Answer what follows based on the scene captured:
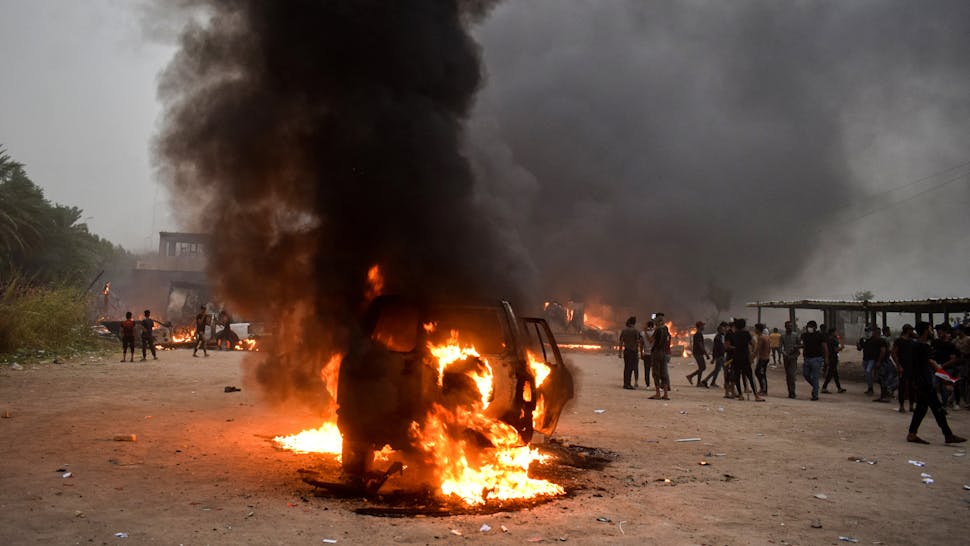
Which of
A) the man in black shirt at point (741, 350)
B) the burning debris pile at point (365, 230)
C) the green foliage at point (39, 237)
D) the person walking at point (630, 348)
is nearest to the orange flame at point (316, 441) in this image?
the burning debris pile at point (365, 230)

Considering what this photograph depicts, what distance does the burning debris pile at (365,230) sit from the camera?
5.73 metres

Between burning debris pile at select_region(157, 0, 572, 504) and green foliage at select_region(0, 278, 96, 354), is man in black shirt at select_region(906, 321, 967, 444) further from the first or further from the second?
green foliage at select_region(0, 278, 96, 354)

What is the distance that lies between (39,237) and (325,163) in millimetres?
34042

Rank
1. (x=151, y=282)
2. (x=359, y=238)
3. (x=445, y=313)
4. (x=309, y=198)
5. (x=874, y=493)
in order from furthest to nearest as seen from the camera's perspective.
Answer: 1. (x=151, y=282)
2. (x=309, y=198)
3. (x=359, y=238)
4. (x=445, y=313)
5. (x=874, y=493)

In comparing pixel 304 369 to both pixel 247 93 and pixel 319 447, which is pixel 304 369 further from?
pixel 247 93

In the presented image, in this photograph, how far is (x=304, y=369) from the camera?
8398 mm

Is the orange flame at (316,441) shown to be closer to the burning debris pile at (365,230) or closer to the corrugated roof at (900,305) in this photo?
the burning debris pile at (365,230)

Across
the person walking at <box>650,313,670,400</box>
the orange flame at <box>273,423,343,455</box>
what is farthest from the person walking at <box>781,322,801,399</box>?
the orange flame at <box>273,423,343,455</box>

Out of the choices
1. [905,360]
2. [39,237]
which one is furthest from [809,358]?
[39,237]

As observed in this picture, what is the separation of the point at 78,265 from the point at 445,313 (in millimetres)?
44712

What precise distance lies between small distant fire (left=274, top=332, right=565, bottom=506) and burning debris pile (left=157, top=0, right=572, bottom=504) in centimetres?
1

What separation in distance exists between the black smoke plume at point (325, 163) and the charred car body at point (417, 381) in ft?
1.26

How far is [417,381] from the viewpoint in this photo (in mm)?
5625

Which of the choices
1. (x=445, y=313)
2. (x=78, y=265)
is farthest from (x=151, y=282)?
(x=445, y=313)
